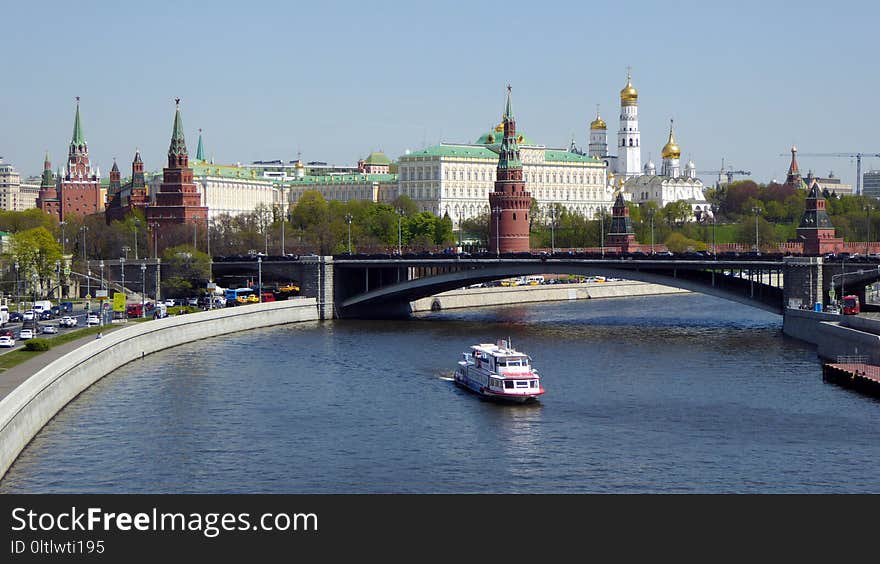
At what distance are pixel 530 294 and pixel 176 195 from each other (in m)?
36.6

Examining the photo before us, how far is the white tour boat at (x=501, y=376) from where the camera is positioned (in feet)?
158

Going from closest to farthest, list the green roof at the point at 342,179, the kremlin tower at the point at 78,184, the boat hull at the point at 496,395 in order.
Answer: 1. the boat hull at the point at 496,395
2. the kremlin tower at the point at 78,184
3. the green roof at the point at 342,179

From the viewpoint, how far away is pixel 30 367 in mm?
45656

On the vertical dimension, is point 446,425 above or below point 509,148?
below

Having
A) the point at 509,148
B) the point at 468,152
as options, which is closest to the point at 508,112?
the point at 509,148

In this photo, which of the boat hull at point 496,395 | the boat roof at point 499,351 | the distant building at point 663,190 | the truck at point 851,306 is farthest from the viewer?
the distant building at point 663,190

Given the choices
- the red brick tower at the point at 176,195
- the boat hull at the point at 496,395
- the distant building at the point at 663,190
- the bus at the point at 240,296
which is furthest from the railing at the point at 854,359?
the distant building at the point at 663,190

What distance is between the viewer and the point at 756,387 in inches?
2003

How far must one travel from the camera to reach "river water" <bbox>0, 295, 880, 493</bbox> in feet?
118

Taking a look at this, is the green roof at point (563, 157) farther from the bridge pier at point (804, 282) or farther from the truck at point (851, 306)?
the truck at point (851, 306)

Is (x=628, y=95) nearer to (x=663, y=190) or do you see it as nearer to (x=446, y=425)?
(x=663, y=190)

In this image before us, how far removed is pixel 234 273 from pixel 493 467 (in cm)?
5975

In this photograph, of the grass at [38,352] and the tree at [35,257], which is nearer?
the grass at [38,352]

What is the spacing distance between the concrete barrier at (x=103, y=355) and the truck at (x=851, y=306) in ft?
90.8
